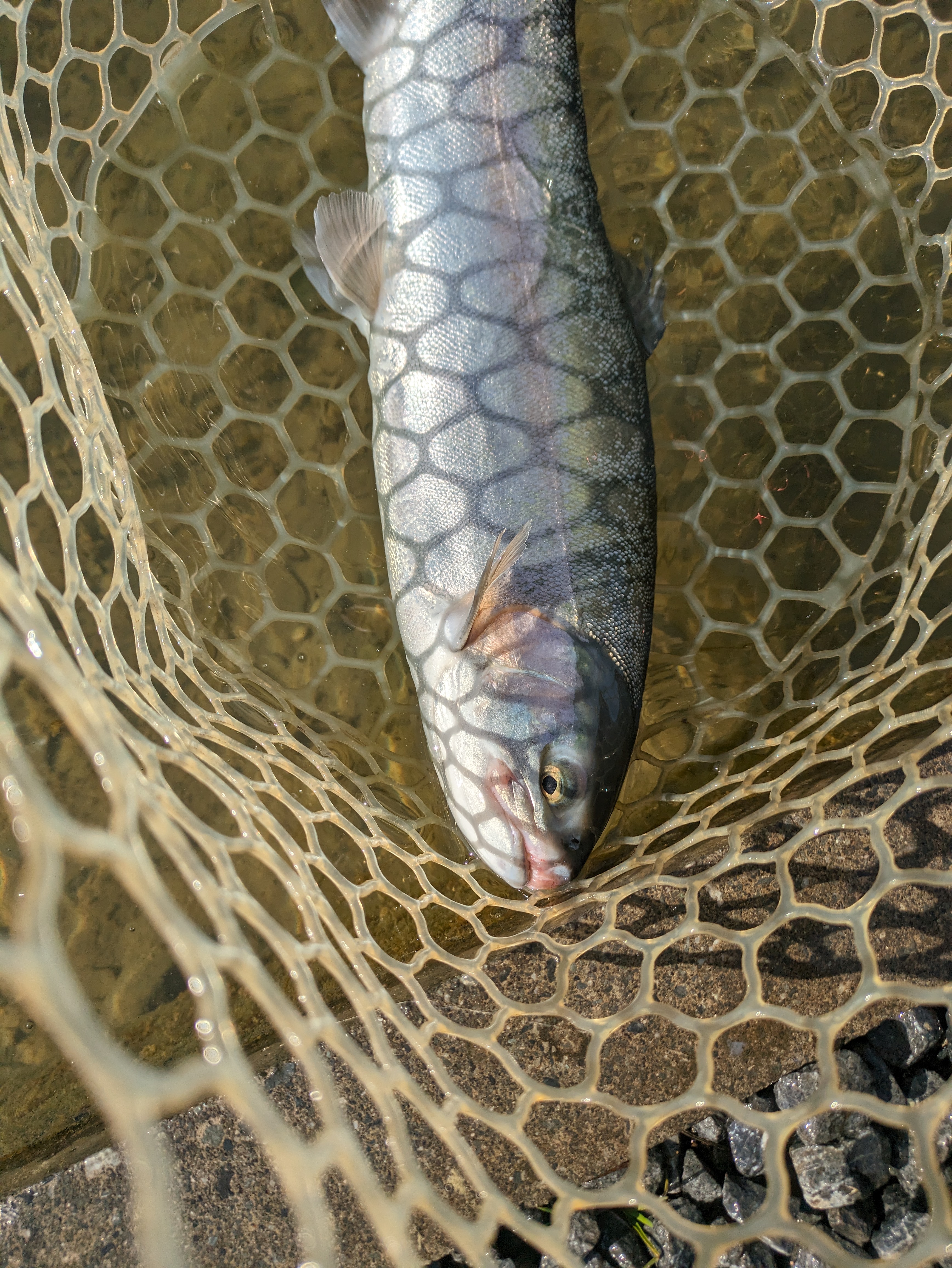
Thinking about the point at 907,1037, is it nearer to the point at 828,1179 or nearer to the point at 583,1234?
the point at 828,1179

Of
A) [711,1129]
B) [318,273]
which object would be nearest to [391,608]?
[318,273]

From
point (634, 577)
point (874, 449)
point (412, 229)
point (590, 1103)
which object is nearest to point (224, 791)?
point (634, 577)

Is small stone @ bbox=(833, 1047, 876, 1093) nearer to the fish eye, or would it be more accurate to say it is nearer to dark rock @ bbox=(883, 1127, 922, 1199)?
dark rock @ bbox=(883, 1127, 922, 1199)

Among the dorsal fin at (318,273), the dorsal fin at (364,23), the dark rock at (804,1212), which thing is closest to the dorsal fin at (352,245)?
the dorsal fin at (318,273)

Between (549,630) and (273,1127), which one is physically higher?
(549,630)

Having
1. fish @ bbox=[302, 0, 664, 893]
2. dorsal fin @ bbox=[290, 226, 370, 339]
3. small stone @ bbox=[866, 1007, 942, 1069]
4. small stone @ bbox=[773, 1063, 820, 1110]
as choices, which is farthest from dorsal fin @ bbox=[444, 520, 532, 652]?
small stone @ bbox=[866, 1007, 942, 1069]

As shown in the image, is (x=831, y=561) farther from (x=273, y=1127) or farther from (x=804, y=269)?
(x=273, y=1127)

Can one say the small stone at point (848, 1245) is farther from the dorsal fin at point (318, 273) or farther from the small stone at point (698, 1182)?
the dorsal fin at point (318, 273)
